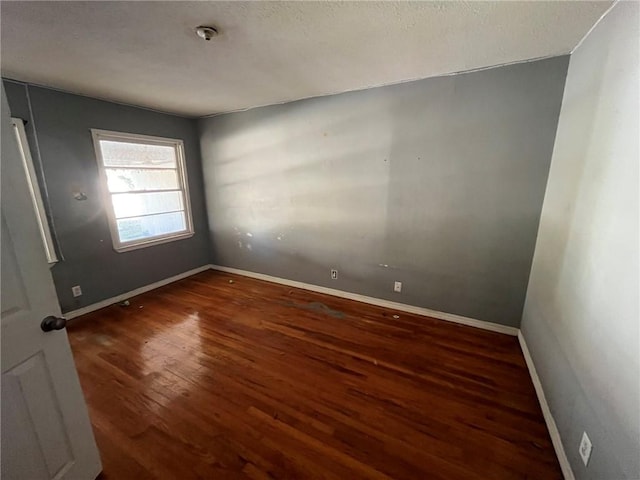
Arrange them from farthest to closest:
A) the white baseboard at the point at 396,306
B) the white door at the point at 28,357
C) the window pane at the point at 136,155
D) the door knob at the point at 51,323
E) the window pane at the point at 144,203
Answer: the window pane at the point at 144,203
the window pane at the point at 136,155
the white baseboard at the point at 396,306
the door knob at the point at 51,323
the white door at the point at 28,357

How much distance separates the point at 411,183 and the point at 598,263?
1.66m

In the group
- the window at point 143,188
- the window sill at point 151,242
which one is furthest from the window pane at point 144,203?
the window sill at point 151,242

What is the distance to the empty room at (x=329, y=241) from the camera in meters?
1.17

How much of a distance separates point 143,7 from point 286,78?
1.26 metres

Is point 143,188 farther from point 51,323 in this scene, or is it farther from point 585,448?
point 585,448

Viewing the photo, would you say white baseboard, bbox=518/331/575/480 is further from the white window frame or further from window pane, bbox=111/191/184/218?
window pane, bbox=111/191/184/218

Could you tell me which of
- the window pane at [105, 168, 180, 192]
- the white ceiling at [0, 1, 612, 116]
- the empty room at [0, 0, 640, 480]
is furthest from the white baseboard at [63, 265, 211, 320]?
the white ceiling at [0, 1, 612, 116]

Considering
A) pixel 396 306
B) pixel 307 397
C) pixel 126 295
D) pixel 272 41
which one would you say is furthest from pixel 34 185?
pixel 396 306

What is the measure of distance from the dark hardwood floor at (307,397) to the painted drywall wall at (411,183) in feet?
1.76

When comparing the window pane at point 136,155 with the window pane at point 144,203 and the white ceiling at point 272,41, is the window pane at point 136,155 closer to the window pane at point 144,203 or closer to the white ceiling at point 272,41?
the window pane at point 144,203

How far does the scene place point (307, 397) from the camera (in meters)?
1.84

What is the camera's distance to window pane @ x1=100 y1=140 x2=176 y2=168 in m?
3.19

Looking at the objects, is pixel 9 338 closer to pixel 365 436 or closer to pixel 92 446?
pixel 92 446

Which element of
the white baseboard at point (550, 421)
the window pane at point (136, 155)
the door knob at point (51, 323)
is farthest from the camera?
the window pane at point (136, 155)
